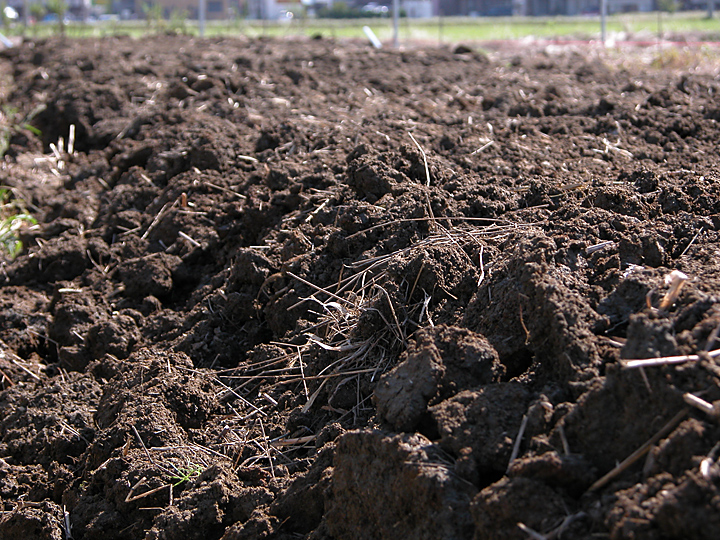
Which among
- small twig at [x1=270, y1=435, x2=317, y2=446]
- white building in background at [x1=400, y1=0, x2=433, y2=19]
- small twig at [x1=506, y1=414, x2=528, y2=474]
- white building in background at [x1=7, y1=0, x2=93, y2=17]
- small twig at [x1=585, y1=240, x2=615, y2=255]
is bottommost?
small twig at [x1=270, y1=435, x2=317, y2=446]

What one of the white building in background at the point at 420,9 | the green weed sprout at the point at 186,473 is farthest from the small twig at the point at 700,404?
the white building in background at the point at 420,9

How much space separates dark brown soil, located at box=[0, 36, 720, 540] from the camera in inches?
79.9

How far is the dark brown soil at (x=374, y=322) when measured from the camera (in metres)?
2.03

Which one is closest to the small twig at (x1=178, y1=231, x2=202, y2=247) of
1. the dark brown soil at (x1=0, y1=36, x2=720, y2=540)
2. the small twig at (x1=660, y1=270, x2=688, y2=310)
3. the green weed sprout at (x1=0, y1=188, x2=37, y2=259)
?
the dark brown soil at (x1=0, y1=36, x2=720, y2=540)

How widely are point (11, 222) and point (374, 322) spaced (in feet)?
13.1

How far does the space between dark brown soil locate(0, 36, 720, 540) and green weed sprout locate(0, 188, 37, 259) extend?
14 cm

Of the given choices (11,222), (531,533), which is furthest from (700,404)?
(11,222)

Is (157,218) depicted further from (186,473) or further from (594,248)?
(594,248)

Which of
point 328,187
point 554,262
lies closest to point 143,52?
point 328,187

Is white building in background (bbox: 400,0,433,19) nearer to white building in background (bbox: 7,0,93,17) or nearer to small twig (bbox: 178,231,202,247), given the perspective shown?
white building in background (bbox: 7,0,93,17)

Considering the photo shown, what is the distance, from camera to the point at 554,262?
264cm

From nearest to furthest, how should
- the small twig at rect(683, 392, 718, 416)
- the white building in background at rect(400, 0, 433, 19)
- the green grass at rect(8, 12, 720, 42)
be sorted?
the small twig at rect(683, 392, 718, 416) < the green grass at rect(8, 12, 720, 42) < the white building in background at rect(400, 0, 433, 19)

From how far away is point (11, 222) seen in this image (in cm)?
550

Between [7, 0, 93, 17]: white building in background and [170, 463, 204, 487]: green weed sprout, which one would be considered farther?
[7, 0, 93, 17]: white building in background
